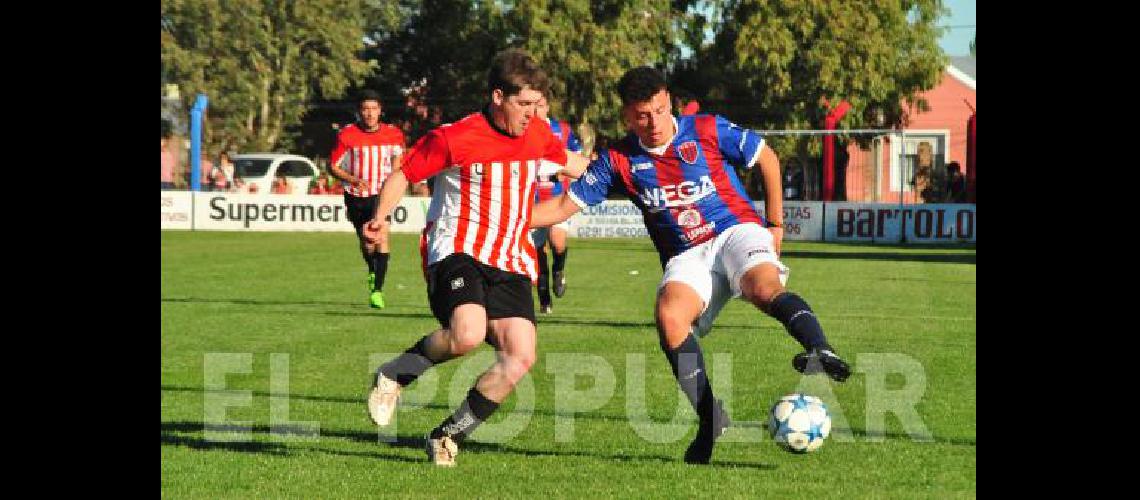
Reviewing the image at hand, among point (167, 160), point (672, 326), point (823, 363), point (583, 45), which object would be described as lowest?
point (823, 363)

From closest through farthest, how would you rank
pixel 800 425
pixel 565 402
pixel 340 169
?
pixel 800 425, pixel 565 402, pixel 340 169

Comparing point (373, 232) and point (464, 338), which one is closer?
point (464, 338)

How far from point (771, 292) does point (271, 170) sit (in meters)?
39.9

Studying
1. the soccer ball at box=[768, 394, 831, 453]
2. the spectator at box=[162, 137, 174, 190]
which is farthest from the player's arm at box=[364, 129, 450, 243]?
the spectator at box=[162, 137, 174, 190]

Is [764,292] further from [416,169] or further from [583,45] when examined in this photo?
[583,45]

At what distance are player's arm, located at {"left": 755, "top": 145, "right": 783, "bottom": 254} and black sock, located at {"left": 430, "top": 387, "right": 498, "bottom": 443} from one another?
5.84 feet

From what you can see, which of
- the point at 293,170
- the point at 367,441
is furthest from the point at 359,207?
the point at 293,170

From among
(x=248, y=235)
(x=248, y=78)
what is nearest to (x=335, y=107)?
(x=248, y=78)

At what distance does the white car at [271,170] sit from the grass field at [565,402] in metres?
27.0

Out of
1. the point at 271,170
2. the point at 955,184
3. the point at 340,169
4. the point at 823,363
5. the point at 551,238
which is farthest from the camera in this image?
the point at 271,170

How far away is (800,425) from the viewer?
7.80 metres

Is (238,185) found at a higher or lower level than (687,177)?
higher
